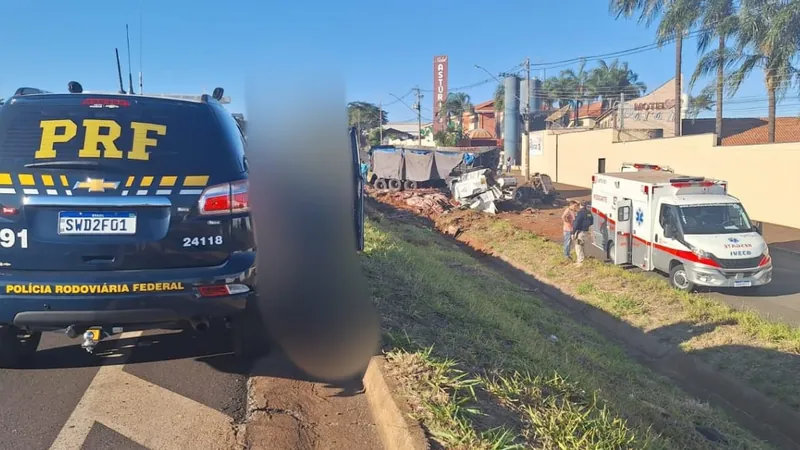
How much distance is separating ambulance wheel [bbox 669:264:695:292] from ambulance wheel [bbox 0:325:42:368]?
1176cm

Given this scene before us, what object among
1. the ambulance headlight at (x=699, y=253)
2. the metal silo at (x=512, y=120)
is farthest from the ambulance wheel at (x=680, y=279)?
the metal silo at (x=512, y=120)

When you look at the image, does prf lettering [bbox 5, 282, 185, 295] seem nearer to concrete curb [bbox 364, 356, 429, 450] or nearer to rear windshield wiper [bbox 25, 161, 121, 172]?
rear windshield wiper [bbox 25, 161, 121, 172]

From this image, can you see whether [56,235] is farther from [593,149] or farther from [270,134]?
[593,149]

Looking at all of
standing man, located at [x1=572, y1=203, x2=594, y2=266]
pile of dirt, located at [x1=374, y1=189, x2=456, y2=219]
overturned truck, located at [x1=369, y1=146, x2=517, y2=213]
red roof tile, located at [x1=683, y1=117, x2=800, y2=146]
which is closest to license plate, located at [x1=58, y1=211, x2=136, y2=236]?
standing man, located at [x1=572, y1=203, x2=594, y2=266]

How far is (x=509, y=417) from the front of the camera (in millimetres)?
3457

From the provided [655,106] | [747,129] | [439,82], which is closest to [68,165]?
[747,129]

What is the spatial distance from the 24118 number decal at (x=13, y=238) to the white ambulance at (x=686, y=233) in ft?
38.9

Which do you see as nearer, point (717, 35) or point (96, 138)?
point (96, 138)

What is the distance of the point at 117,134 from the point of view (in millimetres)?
3641

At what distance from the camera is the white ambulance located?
475 inches

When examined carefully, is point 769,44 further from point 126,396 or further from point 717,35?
Answer: point 126,396

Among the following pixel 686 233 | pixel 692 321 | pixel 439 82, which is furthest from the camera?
pixel 439 82

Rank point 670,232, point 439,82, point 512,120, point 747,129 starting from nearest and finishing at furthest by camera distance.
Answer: point 670,232 < point 747,129 < point 512,120 < point 439,82

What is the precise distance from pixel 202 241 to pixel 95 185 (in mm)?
663
